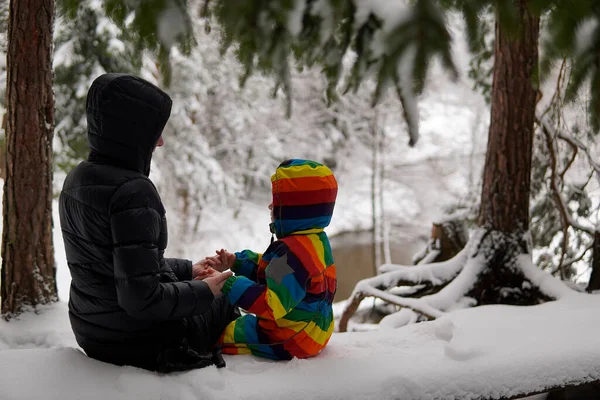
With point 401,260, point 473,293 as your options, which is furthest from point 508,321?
point 401,260

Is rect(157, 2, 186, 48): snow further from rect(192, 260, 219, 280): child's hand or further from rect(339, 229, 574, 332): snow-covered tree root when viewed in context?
rect(339, 229, 574, 332): snow-covered tree root

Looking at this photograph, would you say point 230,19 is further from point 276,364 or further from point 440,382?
point 440,382

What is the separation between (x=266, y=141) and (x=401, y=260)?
6178 mm

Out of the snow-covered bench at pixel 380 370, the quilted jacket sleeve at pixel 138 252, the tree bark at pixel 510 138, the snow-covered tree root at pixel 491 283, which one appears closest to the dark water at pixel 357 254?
the snow-covered tree root at pixel 491 283

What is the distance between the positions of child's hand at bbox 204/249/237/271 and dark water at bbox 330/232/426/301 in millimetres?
10622

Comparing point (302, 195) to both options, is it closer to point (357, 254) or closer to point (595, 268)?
point (595, 268)

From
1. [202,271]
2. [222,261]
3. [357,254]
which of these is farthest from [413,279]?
[357,254]

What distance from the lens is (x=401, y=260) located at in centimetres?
1659

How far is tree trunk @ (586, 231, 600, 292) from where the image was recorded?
4.48 m

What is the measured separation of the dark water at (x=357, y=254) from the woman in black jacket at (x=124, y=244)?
1111 cm

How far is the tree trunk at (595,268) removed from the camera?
4481 millimetres

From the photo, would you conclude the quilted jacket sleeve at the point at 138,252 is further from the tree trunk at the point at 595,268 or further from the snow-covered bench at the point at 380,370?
the tree trunk at the point at 595,268

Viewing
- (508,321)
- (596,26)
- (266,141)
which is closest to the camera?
(596,26)

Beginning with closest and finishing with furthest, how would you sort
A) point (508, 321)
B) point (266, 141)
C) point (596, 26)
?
point (596, 26) → point (508, 321) → point (266, 141)
